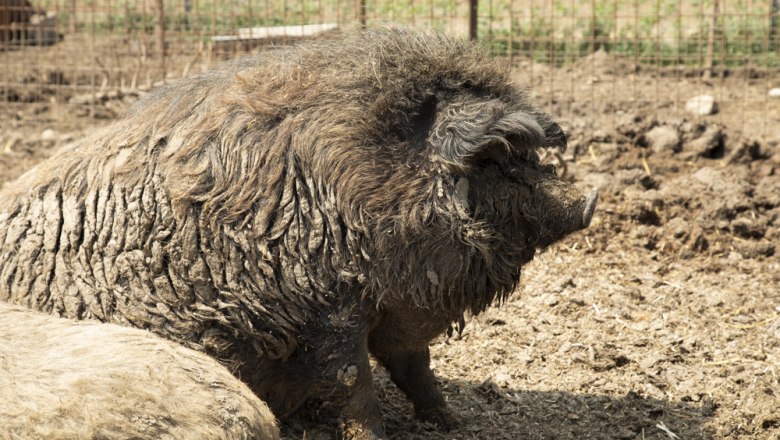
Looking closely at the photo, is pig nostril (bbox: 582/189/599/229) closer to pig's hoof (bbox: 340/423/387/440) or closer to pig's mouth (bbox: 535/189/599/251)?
pig's mouth (bbox: 535/189/599/251)

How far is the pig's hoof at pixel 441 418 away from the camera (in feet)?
16.3

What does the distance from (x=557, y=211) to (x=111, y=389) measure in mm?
1938

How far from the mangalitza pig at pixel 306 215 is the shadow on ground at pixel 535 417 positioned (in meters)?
0.63

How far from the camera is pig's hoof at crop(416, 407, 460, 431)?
496 cm

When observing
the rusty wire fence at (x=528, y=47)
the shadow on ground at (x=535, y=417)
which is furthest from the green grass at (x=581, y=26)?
the shadow on ground at (x=535, y=417)

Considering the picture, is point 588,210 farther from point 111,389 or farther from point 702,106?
point 702,106

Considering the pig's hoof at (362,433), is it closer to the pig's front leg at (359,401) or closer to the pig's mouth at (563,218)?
the pig's front leg at (359,401)

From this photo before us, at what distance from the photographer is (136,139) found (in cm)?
428

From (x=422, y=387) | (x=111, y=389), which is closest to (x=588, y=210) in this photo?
(x=422, y=387)

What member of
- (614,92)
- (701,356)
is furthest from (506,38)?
(701,356)

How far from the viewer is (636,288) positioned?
6.47 meters

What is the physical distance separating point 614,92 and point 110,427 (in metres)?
6.79

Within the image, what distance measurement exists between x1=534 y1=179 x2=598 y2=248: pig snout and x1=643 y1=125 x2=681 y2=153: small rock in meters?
4.06

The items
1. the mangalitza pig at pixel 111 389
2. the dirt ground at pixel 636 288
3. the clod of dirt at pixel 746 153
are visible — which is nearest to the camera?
the mangalitza pig at pixel 111 389
